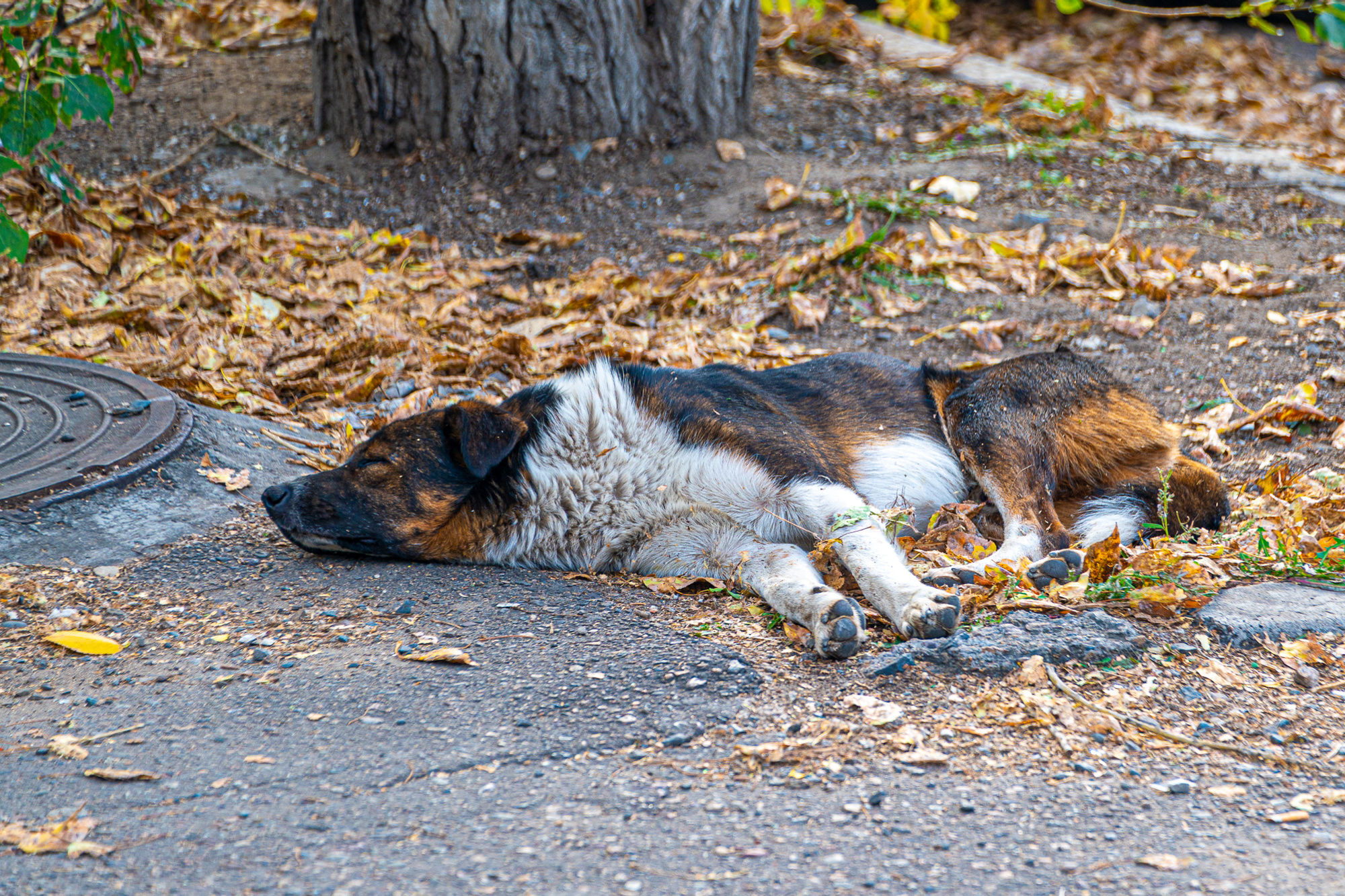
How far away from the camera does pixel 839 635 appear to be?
9.25 feet

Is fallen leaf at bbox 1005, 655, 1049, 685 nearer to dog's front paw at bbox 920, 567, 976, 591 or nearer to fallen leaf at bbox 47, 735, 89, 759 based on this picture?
dog's front paw at bbox 920, 567, 976, 591

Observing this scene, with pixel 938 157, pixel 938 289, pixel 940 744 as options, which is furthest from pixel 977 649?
pixel 938 157

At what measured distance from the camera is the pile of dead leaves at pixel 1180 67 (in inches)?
383

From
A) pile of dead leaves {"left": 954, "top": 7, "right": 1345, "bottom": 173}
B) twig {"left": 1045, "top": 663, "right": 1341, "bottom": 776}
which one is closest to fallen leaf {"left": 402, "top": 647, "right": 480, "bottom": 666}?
twig {"left": 1045, "top": 663, "right": 1341, "bottom": 776}

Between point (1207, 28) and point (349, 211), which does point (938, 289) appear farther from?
point (1207, 28)

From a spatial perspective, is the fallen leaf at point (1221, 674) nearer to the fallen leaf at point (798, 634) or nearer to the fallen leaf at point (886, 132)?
the fallen leaf at point (798, 634)

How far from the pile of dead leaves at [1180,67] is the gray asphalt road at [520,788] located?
24.9 feet

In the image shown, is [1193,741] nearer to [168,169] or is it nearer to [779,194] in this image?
[779,194]

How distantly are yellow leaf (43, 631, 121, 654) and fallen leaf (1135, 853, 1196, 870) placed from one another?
2.52 m

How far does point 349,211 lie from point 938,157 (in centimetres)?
387

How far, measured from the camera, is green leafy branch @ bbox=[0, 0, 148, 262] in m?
3.85

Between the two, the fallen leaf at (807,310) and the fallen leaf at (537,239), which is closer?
the fallen leaf at (807,310)

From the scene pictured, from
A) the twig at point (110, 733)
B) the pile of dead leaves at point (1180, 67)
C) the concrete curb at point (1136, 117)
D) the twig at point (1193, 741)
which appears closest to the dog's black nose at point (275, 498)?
the twig at point (110, 733)

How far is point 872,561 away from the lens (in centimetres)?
319
